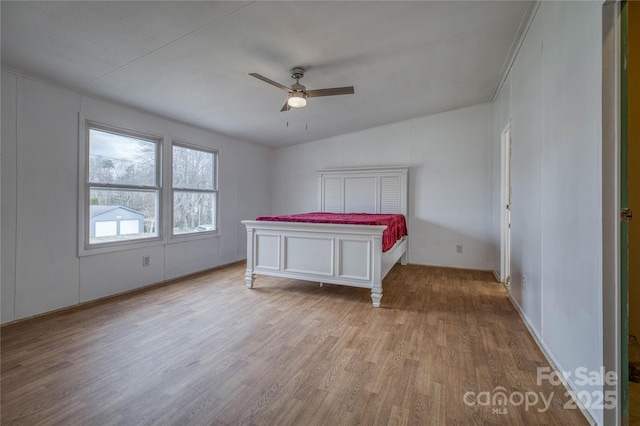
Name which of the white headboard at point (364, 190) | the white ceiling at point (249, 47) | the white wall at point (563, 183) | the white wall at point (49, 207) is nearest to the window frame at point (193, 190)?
the white wall at point (49, 207)

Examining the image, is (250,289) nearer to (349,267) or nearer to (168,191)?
(349,267)

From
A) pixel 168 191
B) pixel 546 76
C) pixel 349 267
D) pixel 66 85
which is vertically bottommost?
pixel 349 267

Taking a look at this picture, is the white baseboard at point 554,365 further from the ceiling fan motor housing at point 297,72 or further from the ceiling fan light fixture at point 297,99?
the ceiling fan motor housing at point 297,72

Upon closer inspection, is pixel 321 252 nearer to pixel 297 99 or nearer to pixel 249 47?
pixel 297 99

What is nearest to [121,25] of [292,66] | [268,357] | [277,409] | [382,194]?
[292,66]

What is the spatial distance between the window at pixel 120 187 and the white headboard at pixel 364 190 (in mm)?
3013

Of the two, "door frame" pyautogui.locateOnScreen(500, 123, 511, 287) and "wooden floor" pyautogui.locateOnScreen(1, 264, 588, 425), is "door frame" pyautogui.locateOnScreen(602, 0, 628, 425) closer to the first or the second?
"wooden floor" pyautogui.locateOnScreen(1, 264, 588, 425)

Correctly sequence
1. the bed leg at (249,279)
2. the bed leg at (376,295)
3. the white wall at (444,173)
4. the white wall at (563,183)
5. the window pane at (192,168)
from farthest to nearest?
the white wall at (444,173) → the window pane at (192,168) → the bed leg at (249,279) → the bed leg at (376,295) → the white wall at (563,183)

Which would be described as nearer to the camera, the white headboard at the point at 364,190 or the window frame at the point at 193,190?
the window frame at the point at 193,190

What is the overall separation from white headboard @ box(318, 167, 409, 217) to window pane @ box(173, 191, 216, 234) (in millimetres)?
2125

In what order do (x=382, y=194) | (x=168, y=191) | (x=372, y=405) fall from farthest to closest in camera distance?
1. (x=382, y=194)
2. (x=168, y=191)
3. (x=372, y=405)

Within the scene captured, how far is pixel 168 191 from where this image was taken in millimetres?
4008

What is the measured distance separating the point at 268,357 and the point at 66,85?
134 inches

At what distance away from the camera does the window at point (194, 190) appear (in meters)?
4.20
